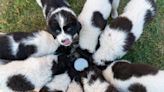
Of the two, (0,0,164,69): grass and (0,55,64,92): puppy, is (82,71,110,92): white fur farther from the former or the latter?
(0,0,164,69): grass

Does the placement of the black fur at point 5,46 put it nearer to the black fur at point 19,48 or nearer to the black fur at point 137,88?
the black fur at point 19,48

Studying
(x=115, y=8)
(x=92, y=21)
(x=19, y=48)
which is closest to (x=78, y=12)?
(x=115, y=8)

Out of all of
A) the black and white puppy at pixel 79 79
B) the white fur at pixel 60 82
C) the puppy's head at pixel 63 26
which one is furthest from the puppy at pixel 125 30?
the white fur at pixel 60 82

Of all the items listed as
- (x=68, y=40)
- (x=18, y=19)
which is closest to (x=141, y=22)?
(x=68, y=40)

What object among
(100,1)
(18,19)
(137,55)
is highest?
(100,1)

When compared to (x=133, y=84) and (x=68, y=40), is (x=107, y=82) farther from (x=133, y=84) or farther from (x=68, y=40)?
(x=68, y=40)

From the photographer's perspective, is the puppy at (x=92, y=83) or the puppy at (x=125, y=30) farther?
the puppy at (x=125, y=30)

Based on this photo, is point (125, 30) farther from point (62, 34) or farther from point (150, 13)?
point (62, 34)
